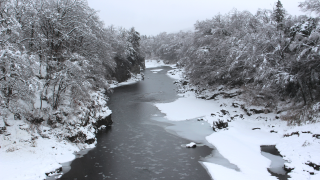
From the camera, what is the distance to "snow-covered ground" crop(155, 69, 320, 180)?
11.2 metres

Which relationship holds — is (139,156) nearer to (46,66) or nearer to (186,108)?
(46,66)

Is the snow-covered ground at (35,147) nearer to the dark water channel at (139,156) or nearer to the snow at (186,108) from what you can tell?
the dark water channel at (139,156)

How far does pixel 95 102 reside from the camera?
21.2 m

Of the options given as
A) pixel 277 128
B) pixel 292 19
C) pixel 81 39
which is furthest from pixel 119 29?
pixel 277 128

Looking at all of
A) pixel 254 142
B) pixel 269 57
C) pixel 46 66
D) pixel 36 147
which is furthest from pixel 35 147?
pixel 269 57

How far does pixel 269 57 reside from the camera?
1916 centimetres

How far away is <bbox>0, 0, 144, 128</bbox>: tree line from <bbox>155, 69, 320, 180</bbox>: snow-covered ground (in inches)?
399

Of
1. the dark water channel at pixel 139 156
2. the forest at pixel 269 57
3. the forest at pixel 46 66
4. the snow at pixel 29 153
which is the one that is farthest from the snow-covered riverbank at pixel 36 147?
the forest at pixel 269 57

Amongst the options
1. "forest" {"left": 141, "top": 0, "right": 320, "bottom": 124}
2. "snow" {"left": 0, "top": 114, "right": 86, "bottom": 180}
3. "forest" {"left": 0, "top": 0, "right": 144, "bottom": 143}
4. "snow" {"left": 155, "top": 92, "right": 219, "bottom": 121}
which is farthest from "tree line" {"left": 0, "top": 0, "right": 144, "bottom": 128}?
"forest" {"left": 141, "top": 0, "right": 320, "bottom": 124}

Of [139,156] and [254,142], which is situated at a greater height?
[254,142]

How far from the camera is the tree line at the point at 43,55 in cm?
1270

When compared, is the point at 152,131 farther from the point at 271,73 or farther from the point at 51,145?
the point at 271,73

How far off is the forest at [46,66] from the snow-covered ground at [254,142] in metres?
9.29

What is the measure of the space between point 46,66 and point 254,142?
16.9 meters
